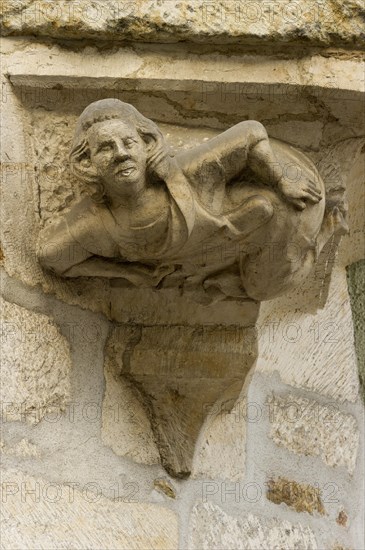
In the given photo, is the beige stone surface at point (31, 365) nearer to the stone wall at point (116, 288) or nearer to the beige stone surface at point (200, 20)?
the stone wall at point (116, 288)

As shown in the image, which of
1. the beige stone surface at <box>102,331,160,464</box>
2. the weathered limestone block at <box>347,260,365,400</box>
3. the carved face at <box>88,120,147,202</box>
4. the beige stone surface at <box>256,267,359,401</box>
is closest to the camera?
the carved face at <box>88,120,147,202</box>

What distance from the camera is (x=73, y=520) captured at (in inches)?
73.3

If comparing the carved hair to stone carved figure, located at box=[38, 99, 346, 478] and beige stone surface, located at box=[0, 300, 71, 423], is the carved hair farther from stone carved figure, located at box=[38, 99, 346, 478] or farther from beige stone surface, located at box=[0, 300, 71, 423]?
beige stone surface, located at box=[0, 300, 71, 423]

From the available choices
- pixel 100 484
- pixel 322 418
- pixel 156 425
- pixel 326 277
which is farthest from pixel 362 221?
pixel 100 484

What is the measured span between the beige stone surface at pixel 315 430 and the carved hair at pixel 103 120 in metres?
0.70

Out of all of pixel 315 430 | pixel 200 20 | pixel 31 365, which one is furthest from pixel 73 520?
pixel 200 20

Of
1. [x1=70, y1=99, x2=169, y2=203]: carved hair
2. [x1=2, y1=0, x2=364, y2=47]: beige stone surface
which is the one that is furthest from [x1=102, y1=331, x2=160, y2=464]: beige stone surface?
[x1=2, y1=0, x2=364, y2=47]: beige stone surface

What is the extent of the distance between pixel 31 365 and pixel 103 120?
1.47ft

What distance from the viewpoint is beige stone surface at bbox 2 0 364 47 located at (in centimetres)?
178

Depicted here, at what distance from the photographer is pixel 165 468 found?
2002 mm

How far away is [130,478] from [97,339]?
0.25m

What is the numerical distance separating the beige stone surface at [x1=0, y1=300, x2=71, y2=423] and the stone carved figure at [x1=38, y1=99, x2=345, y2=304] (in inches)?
4.0

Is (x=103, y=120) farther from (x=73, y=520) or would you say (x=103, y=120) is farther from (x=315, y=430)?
(x=315, y=430)

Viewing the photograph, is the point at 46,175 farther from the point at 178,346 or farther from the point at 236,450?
the point at 236,450
